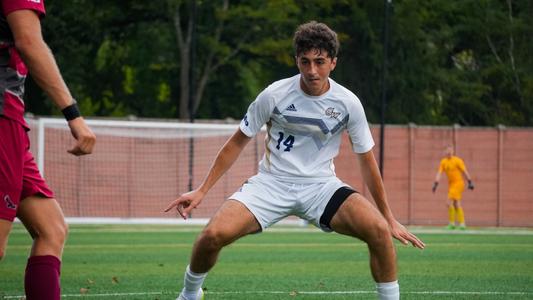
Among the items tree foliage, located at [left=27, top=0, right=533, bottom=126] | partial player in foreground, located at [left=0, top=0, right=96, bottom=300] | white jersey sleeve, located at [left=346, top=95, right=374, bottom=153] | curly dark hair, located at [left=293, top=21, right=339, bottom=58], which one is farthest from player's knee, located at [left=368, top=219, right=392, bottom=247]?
tree foliage, located at [left=27, top=0, right=533, bottom=126]

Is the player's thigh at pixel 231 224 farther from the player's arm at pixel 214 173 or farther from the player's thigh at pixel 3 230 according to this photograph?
the player's thigh at pixel 3 230

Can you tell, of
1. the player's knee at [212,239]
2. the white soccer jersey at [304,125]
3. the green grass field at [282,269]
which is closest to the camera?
the player's knee at [212,239]

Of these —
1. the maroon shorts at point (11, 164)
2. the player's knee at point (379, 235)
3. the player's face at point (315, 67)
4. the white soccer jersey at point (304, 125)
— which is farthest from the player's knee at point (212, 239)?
the maroon shorts at point (11, 164)

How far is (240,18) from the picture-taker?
3769 cm

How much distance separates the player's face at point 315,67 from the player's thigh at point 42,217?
2.34 meters

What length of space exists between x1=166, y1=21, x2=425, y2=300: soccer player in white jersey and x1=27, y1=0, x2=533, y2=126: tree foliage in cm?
2933

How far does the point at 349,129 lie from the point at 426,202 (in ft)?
89.9

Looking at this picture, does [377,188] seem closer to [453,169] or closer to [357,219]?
[357,219]

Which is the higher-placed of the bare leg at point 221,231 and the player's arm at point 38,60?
the player's arm at point 38,60

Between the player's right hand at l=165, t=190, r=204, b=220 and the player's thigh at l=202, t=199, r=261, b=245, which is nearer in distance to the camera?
the player's thigh at l=202, t=199, r=261, b=245

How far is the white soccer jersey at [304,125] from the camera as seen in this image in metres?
7.89

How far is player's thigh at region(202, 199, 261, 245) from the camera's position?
750 centimetres

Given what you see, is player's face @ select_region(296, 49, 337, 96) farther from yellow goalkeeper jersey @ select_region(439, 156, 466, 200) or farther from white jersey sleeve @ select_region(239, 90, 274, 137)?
yellow goalkeeper jersey @ select_region(439, 156, 466, 200)

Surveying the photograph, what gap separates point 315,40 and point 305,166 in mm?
909
